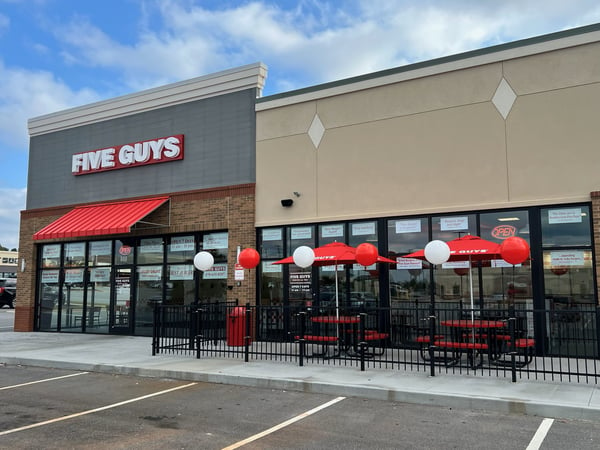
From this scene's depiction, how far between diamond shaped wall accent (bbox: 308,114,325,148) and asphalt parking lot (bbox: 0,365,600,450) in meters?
7.74

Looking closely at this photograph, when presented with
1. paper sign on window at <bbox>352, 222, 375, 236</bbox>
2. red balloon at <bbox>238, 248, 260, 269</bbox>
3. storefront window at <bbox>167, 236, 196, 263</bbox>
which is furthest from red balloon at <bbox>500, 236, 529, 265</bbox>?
storefront window at <bbox>167, 236, 196, 263</bbox>

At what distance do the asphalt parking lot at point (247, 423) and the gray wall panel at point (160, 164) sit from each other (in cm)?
846

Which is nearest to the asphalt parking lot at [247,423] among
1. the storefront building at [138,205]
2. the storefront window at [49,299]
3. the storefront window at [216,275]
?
the storefront window at [216,275]

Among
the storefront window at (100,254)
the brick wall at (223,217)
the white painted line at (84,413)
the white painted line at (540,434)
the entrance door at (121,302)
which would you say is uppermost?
the brick wall at (223,217)

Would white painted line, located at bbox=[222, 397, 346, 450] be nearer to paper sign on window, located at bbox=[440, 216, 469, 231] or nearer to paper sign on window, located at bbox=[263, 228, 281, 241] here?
paper sign on window, located at bbox=[440, 216, 469, 231]

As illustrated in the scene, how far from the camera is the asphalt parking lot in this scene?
600 cm

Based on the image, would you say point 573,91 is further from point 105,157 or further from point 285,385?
point 105,157

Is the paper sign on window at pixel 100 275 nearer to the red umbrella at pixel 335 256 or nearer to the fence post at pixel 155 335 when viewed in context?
the fence post at pixel 155 335

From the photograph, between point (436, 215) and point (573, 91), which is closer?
point (573, 91)

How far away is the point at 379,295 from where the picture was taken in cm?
1341

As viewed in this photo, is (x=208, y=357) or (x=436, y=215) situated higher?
(x=436, y=215)

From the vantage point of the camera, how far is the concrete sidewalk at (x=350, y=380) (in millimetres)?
7395

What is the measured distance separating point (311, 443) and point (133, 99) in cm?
1461

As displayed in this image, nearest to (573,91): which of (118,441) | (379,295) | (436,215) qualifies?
(436,215)
